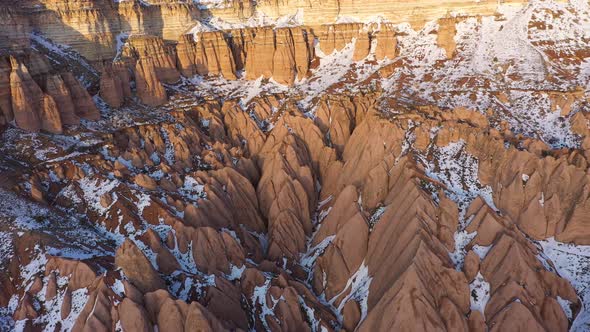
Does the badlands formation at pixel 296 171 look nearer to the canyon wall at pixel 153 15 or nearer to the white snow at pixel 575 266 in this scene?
the white snow at pixel 575 266

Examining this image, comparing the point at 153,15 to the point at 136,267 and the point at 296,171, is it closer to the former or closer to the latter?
the point at 296,171

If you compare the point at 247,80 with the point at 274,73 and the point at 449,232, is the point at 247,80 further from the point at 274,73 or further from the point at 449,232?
the point at 449,232

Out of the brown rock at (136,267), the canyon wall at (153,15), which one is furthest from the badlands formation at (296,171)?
the canyon wall at (153,15)

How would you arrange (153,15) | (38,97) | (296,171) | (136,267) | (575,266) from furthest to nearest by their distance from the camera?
(153,15) < (38,97) < (296,171) < (575,266) < (136,267)

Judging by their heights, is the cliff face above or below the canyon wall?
below

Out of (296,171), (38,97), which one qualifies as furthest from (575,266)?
(38,97)

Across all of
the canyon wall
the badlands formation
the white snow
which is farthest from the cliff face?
the white snow

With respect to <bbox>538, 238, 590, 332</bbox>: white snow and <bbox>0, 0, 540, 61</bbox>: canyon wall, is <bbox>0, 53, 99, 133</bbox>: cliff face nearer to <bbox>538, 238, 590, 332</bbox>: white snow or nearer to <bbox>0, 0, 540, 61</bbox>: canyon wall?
<bbox>0, 0, 540, 61</bbox>: canyon wall

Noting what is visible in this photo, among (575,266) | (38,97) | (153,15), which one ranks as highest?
(153,15)

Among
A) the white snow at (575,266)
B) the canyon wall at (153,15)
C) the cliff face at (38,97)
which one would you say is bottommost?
the white snow at (575,266)

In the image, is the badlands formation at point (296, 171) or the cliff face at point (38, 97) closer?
the badlands formation at point (296, 171)
